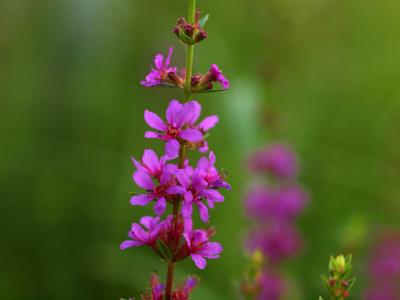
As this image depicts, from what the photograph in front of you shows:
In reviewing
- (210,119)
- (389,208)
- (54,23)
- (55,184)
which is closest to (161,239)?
(210,119)

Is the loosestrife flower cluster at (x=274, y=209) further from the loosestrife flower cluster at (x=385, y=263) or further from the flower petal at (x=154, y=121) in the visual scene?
the flower petal at (x=154, y=121)

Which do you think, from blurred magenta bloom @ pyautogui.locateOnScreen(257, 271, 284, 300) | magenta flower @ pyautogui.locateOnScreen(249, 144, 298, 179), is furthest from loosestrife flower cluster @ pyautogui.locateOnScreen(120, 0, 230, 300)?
magenta flower @ pyautogui.locateOnScreen(249, 144, 298, 179)

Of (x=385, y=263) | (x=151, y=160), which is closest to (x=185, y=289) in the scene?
(x=151, y=160)

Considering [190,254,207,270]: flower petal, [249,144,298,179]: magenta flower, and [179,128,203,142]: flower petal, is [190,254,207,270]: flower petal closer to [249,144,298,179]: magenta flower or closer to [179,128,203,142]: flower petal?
[179,128,203,142]: flower petal

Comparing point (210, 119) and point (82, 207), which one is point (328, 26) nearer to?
point (82, 207)

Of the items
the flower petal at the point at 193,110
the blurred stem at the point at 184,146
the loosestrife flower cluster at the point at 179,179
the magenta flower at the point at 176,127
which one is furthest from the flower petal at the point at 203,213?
the flower petal at the point at 193,110
